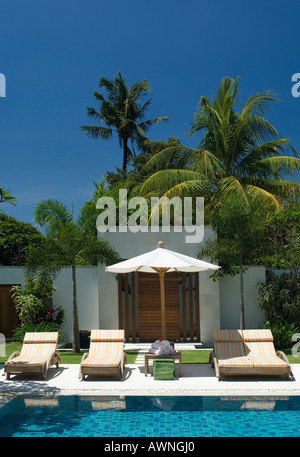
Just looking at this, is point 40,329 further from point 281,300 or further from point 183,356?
point 281,300

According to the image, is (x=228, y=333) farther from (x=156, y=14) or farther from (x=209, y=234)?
(x=156, y=14)

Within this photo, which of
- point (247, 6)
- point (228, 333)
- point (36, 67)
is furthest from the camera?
point (36, 67)

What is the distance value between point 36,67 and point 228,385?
17836 millimetres

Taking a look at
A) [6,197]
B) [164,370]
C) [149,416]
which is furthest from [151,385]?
[6,197]

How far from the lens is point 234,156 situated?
874 inches

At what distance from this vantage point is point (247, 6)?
17.8 meters

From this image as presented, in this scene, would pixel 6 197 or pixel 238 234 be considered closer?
pixel 6 197

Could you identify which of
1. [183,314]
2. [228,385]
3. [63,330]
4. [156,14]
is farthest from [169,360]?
[156,14]

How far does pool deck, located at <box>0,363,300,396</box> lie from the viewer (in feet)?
30.0

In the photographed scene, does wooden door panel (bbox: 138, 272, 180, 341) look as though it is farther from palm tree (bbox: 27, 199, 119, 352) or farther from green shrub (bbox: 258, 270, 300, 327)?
green shrub (bbox: 258, 270, 300, 327)

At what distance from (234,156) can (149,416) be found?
1654 cm

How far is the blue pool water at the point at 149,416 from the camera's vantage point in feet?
22.9

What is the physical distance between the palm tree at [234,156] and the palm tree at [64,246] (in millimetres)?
7246

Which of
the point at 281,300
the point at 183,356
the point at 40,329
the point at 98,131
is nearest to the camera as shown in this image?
the point at 183,356
